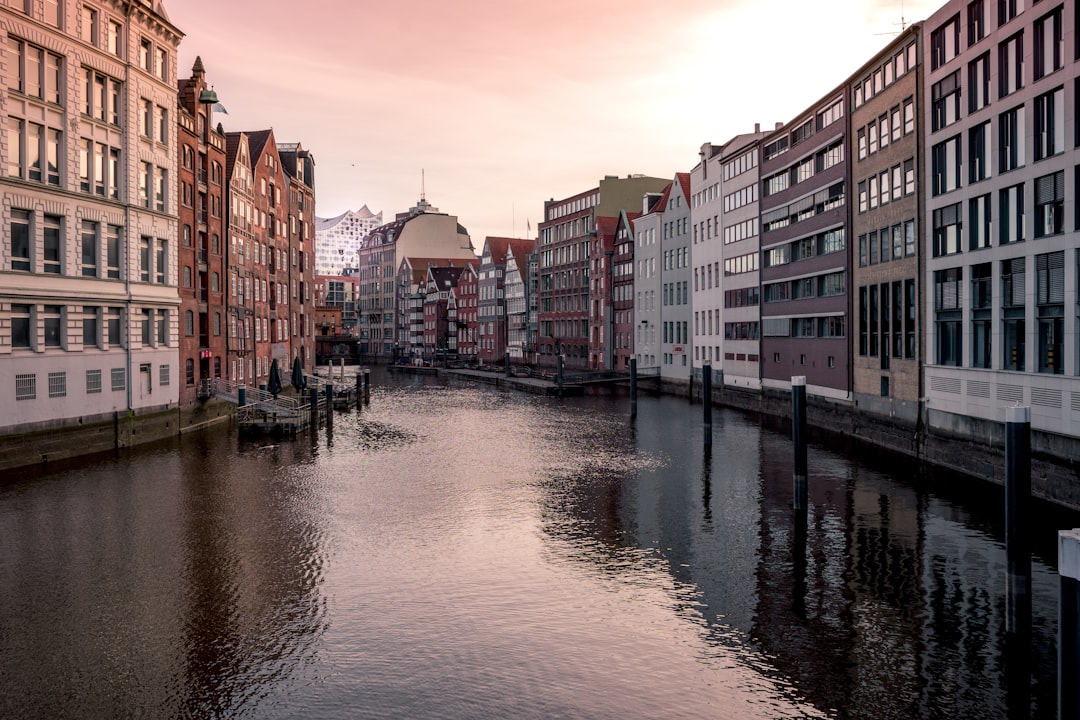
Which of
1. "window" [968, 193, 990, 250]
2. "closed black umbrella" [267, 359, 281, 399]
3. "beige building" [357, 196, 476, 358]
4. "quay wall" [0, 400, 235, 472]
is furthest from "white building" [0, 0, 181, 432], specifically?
"beige building" [357, 196, 476, 358]

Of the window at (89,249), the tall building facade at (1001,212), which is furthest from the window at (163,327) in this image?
the tall building facade at (1001,212)

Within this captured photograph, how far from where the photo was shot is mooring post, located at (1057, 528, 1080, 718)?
41.4 ft

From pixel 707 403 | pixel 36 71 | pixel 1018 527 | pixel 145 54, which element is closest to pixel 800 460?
pixel 1018 527

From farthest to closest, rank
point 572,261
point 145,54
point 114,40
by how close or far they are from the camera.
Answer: point 572,261 < point 145,54 < point 114,40

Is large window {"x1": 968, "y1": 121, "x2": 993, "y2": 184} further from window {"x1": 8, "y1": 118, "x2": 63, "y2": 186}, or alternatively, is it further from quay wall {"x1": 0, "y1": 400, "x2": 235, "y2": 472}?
quay wall {"x1": 0, "y1": 400, "x2": 235, "y2": 472}

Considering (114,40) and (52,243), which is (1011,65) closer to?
(114,40)

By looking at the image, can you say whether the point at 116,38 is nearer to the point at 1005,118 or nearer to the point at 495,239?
the point at 1005,118

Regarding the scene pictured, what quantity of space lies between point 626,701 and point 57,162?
3786 cm

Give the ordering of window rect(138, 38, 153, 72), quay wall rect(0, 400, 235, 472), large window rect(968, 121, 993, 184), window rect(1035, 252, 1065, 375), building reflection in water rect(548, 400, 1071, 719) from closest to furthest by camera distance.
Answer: building reflection in water rect(548, 400, 1071, 719) → window rect(1035, 252, 1065, 375) → quay wall rect(0, 400, 235, 472) → large window rect(968, 121, 993, 184) → window rect(138, 38, 153, 72)

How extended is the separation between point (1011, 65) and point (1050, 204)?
6963 mm

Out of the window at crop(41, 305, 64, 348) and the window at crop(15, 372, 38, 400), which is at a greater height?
the window at crop(41, 305, 64, 348)

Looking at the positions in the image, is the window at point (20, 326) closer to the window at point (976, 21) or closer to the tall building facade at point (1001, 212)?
the tall building facade at point (1001, 212)

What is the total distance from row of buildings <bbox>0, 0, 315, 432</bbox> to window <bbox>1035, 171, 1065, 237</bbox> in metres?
41.9

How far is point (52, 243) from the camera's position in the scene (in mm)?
40250
